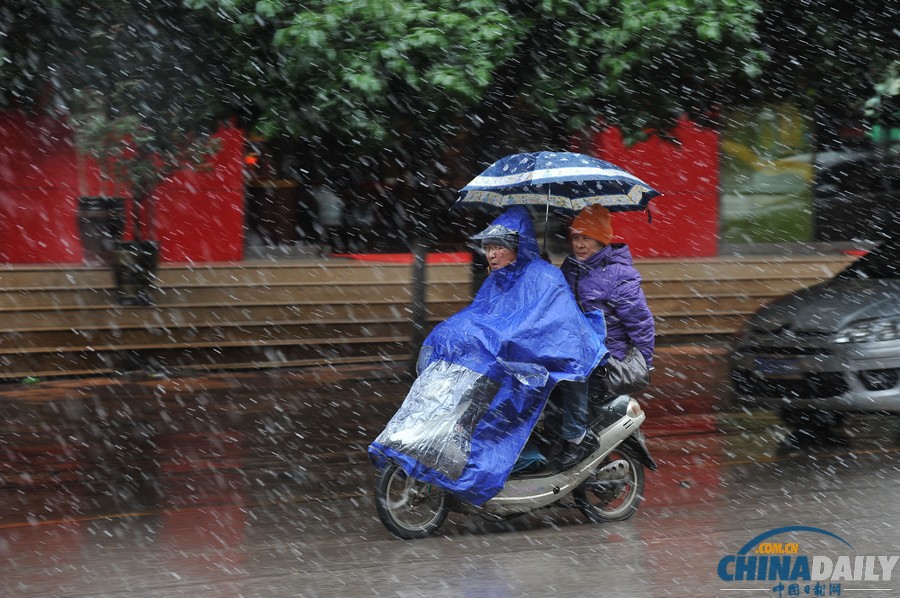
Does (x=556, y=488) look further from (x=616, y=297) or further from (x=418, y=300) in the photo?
(x=418, y=300)

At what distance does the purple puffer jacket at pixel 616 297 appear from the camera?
22.3ft

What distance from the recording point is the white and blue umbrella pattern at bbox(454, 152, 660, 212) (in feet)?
22.0

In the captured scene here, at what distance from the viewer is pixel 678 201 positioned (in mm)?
18359

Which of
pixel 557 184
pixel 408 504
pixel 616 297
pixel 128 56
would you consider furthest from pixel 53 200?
pixel 616 297

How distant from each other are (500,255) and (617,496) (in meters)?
1.73

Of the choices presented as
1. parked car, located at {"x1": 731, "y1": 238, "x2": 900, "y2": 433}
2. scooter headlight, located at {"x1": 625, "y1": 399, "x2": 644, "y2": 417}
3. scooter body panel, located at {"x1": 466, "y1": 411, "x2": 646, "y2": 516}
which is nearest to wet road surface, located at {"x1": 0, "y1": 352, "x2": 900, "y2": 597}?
scooter body panel, located at {"x1": 466, "y1": 411, "x2": 646, "y2": 516}

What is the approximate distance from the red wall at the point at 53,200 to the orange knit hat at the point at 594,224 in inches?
350

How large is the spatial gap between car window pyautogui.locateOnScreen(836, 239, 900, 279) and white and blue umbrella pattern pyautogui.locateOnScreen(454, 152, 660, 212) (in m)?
3.56

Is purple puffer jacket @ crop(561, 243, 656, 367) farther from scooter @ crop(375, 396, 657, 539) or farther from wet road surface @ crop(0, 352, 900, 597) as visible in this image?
wet road surface @ crop(0, 352, 900, 597)

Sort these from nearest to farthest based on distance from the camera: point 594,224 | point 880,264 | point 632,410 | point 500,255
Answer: point 500,255 < point 594,224 < point 632,410 < point 880,264

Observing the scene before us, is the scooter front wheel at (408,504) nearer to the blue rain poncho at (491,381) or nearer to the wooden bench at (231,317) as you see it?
the blue rain poncho at (491,381)

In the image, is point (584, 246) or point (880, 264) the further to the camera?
point (880, 264)

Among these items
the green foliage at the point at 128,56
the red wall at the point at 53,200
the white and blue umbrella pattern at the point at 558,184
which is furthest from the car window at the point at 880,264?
the red wall at the point at 53,200

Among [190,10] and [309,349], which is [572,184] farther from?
[309,349]
